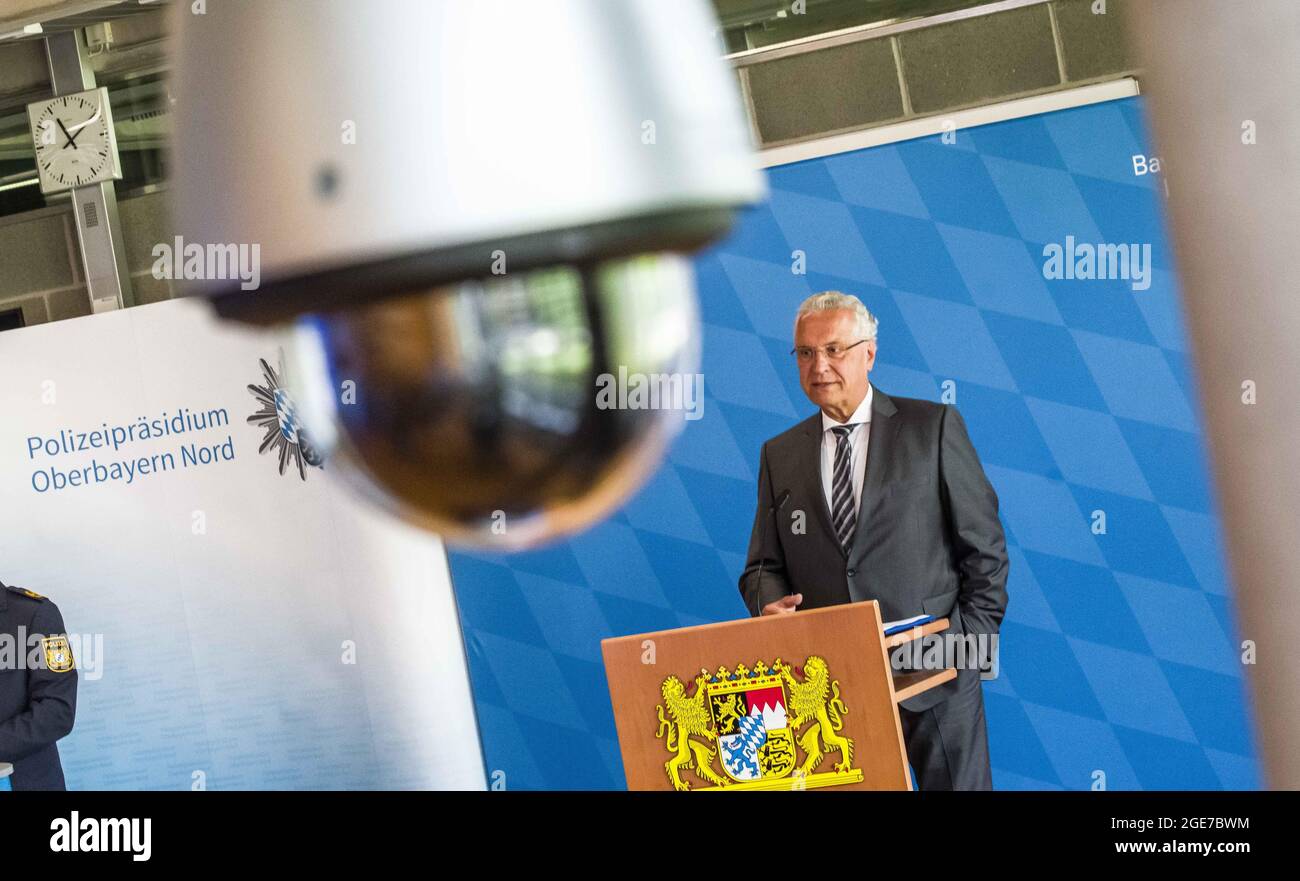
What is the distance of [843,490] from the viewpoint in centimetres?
339

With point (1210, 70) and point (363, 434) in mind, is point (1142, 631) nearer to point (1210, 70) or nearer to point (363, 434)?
point (1210, 70)

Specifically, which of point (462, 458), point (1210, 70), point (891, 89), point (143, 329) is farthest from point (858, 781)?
point (143, 329)

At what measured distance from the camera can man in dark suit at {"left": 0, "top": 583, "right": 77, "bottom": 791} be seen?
12.5 ft

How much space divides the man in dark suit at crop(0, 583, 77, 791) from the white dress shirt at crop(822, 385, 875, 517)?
2279 mm

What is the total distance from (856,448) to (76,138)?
371 cm

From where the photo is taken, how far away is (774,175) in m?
4.14

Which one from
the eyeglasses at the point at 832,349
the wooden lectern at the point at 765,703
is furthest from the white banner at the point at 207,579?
the wooden lectern at the point at 765,703

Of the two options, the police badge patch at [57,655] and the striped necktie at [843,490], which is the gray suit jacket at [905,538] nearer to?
the striped necktie at [843,490]

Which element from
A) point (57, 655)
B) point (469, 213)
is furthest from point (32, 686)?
point (469, 213)

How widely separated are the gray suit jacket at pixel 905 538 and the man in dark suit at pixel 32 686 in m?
2.03

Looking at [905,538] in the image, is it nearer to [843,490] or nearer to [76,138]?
[843,490]

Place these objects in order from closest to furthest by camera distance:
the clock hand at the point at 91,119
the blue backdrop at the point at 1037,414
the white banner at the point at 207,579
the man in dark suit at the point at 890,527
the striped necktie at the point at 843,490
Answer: the man in dark suit at the point at 890,527 → the striped necktie at the point at 843,490 → the blue backdrop at the point at 1037,414 → the white banner at the point at 207,579 → the clock hand at the point at 91,119

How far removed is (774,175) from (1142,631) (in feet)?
5.72

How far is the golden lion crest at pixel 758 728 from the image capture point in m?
2.53
